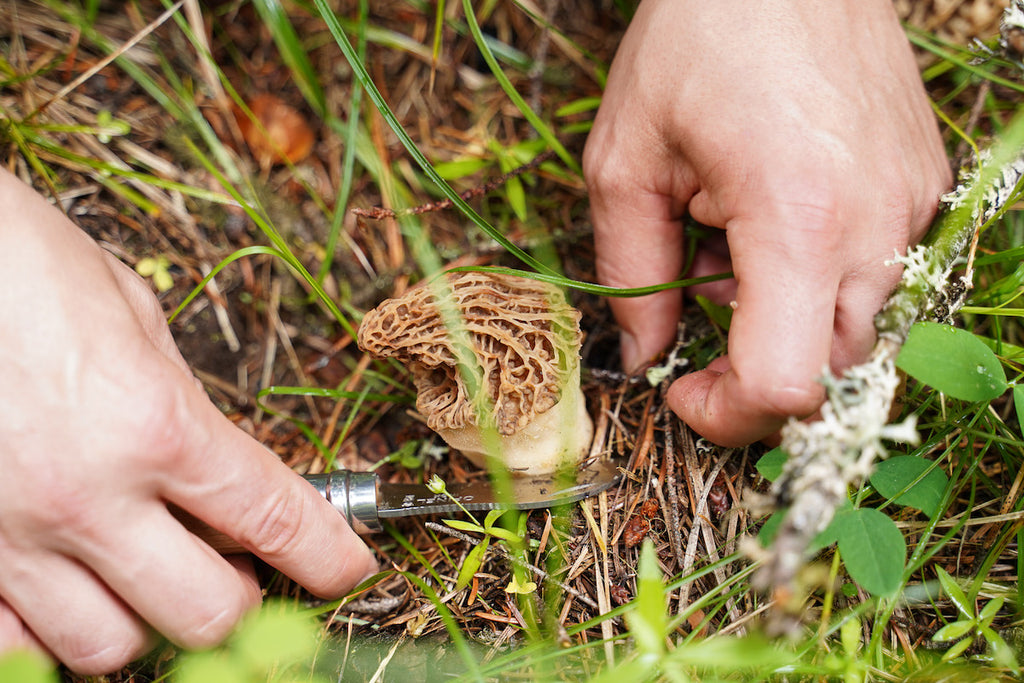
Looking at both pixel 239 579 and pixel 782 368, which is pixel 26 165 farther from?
pixel 782 368

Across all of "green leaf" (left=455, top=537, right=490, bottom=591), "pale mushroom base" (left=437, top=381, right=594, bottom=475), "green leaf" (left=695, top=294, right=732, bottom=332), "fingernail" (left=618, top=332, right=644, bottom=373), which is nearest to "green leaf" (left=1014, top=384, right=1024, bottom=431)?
"green leaf" (left=695, top=294, right=732, bottom=332)

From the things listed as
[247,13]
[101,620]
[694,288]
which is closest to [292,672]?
[101,620]

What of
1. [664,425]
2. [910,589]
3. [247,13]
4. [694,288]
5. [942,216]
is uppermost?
[247,13]

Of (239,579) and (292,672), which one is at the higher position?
(239,579)

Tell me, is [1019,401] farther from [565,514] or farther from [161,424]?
[161,424]

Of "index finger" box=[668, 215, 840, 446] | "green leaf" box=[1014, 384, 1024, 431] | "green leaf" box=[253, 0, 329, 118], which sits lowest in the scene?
"green leaf" box=[1014, 384, 1024, 431]

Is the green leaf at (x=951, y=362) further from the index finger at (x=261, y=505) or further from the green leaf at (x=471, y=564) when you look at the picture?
the index finger at (x=261, y=505)

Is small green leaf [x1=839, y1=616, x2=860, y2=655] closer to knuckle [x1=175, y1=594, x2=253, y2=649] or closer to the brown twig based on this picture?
knuckle [x1=175, y1=594, x2=253, y2=649]
